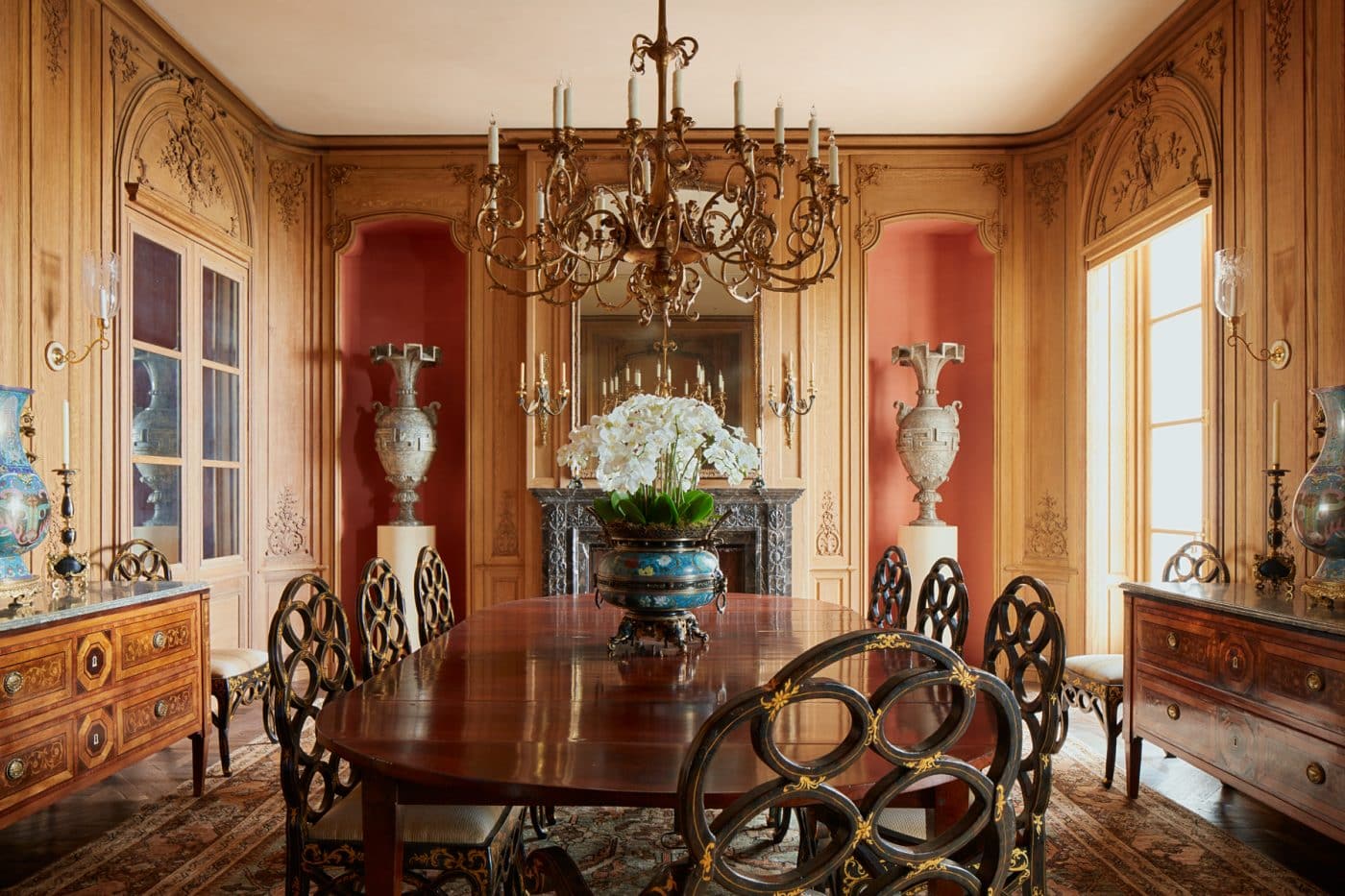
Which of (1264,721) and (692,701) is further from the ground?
(692,701)

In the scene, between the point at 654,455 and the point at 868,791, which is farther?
the point at 654,455

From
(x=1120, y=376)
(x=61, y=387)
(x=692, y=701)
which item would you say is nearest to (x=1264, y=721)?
(x=692, y=701)

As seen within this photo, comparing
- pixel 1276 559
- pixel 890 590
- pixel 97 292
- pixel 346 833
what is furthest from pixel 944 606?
pixel 97 292

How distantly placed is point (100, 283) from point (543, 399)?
2.36m

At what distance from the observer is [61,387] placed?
349cm

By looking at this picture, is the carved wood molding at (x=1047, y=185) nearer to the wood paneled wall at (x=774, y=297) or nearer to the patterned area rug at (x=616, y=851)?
the wood paneled wall at (x=774, y=297)

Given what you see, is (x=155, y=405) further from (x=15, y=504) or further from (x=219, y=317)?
(x=15, y=504)

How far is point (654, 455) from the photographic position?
2.25 metres

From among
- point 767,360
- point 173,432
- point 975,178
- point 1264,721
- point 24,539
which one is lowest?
point 1264,721

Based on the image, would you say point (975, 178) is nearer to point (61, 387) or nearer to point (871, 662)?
point (871, 662)

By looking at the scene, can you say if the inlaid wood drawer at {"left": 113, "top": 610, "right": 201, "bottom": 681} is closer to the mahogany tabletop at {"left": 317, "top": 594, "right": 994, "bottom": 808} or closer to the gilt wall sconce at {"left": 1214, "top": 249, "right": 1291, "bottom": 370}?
the mahogany tabletop at {"left": 317, "top": 594, "right": 994, "bottom": 808}

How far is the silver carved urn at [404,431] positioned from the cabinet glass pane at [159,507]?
3.69 feet

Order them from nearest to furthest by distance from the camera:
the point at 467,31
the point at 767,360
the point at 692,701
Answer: the point at 692,701 → the point at 467,31 → the point at 767,360

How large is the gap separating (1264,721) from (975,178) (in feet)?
12.6
